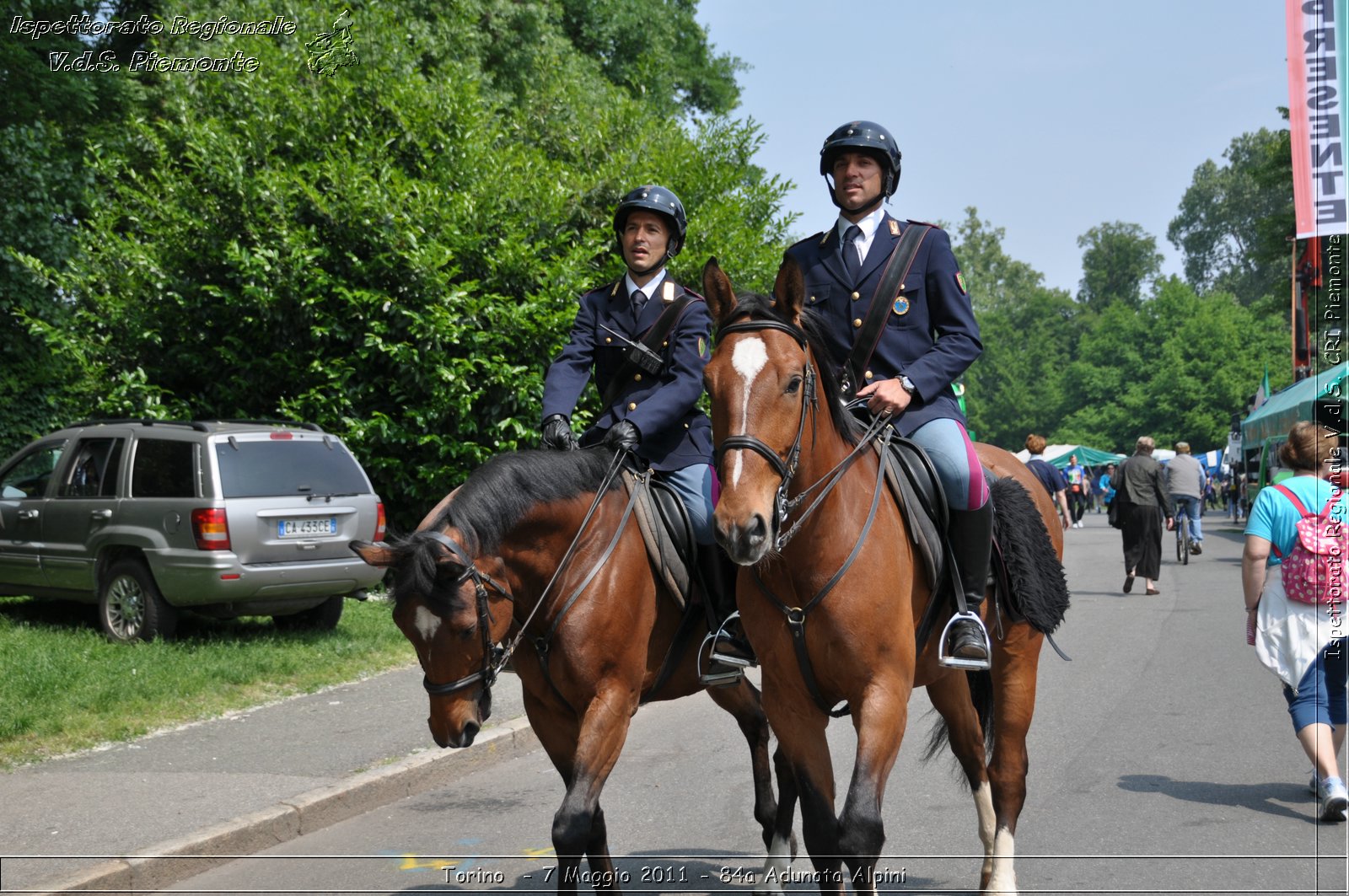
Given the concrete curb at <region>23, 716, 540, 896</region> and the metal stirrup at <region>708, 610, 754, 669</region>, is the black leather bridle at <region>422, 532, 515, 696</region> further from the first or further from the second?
the concrete curb at <region>23, 716, 540, 896</region>

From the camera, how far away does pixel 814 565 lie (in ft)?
13.5

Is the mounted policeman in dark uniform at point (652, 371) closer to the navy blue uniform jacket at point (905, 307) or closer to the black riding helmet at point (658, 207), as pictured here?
the black riding helmet at point (658, 207)

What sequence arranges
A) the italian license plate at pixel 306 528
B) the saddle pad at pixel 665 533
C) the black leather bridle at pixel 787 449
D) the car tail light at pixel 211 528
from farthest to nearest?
1. the italian license plate at pixel 306 528
2. the car tail light at pixel 211 528
3. the saddle pad at pixel 665 533
4. the black leather bridle at pixel 787 449

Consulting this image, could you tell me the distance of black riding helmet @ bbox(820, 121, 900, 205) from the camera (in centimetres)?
477

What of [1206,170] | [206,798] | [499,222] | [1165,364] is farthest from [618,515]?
[1206,170]

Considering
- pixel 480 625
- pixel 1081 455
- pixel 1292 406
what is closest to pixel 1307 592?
pixel 480 625

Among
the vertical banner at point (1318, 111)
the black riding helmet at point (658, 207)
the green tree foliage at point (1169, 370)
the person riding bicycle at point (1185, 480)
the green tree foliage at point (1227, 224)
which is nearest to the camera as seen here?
the black riding helmet at point (658, 207)

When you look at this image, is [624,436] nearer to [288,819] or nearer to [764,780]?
[764,780]

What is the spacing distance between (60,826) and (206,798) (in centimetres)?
79

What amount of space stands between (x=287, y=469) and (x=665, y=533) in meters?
6.98

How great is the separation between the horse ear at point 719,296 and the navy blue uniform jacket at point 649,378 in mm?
1225

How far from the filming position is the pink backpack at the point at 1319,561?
6.43 m

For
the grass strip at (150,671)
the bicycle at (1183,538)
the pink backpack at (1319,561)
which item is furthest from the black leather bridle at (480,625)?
the bicycle at (1183,538)

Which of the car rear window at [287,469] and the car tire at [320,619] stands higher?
the car rear window at [287,469]
